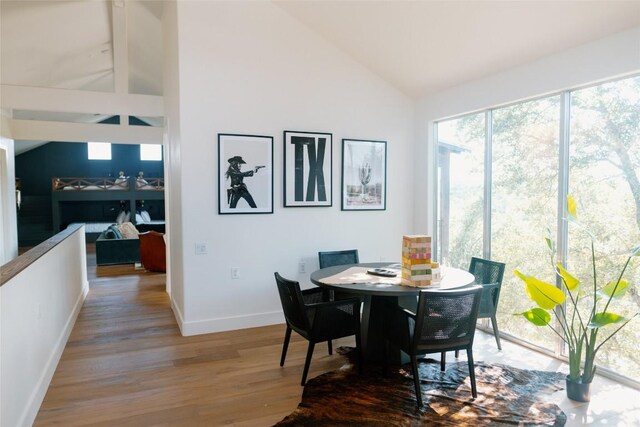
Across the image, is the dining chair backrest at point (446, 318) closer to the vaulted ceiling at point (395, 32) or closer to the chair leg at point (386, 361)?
the chair leg at point (386, 361)

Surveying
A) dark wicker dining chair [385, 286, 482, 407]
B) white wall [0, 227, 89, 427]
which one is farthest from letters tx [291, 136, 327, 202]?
white wall [0, 227, 89, 427]

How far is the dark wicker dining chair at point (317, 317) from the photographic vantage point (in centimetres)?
304

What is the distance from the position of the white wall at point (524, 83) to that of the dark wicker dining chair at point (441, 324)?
6.43ft

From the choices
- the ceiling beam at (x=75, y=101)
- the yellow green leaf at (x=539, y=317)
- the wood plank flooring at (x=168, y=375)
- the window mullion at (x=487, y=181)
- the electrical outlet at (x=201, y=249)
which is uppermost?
the ceiling beam at (x=75, y=101)

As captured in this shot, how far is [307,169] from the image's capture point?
183 inches

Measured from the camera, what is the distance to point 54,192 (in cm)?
1275

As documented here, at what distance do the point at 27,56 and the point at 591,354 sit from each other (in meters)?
7.72

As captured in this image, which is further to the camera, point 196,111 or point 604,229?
point 196,111

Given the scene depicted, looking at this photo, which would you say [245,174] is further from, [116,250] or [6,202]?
[6,202]

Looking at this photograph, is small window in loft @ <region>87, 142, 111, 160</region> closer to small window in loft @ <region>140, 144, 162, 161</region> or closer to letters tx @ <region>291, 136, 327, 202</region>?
small window in loft @ <region>140, 144, 162, 161</region>

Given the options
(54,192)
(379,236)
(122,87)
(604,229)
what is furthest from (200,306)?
(54,192)

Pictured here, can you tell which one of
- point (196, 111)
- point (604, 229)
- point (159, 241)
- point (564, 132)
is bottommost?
point (159, 241)

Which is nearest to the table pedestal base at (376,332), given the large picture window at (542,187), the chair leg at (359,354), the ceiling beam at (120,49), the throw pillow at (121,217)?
the chair leg at (359,354)

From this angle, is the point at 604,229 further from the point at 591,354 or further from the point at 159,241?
the point at 159,241
